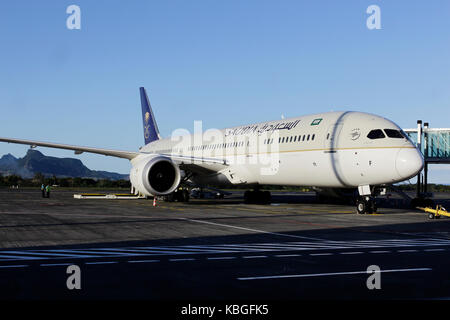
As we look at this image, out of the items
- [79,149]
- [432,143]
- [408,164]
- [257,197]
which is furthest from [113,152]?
[432,143]

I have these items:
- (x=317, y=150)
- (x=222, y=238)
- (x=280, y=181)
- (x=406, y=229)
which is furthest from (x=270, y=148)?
(x=222, y=238)

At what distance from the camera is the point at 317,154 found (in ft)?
66.7

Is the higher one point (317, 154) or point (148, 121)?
point (148, 121)

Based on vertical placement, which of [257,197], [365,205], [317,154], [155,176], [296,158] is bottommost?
[257,197]

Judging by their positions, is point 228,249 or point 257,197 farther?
point 257,197

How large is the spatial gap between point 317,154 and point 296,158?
1.28 metres

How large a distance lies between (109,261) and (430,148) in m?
27.8

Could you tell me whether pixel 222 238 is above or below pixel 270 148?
below

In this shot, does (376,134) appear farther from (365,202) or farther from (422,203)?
(422,203)

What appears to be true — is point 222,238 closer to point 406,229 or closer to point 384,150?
point 406,229

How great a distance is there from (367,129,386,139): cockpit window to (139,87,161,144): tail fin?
2359 cm

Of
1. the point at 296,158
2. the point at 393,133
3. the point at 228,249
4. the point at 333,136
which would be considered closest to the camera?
the point at 228,249

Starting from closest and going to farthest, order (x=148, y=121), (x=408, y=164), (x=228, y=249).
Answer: (x=228, y=249), (x=408, y=164), (x=148, y=121)
